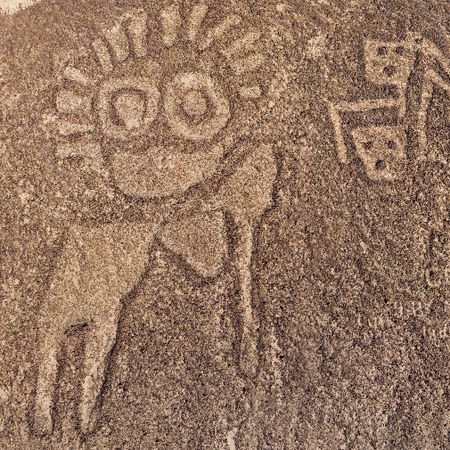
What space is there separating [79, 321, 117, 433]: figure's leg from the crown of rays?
1.23ft

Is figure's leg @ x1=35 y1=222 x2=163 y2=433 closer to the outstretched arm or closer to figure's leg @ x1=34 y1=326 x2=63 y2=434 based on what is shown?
figure's leg @ x1=34 y1=326 x2=63 y2=434

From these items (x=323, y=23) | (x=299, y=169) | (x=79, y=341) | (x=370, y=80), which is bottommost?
(x=79, y=341)

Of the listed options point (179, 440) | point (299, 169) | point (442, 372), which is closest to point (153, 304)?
point (179, 440)

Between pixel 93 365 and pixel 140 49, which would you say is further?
pixel 140 49

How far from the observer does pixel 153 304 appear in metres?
1.15

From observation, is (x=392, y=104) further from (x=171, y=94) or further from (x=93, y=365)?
(x=93, y=365)

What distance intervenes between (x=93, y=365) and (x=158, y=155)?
0.42 meters

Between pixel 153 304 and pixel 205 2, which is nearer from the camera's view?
pixel 153 304

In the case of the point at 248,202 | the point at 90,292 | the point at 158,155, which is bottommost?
Result: the point at 90,292

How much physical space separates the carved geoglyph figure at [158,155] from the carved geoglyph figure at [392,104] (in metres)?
0.17

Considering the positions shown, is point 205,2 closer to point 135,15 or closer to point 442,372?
point 135,15

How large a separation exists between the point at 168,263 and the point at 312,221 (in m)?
0.29

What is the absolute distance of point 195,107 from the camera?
1218 millimetres

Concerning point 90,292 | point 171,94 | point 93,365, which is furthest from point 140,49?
point 93,365
